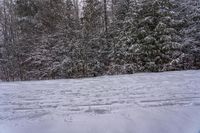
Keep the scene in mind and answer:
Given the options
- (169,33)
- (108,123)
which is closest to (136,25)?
(169,33)

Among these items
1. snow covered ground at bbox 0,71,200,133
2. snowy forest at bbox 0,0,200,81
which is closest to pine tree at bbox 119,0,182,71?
snowy forest at bbox 0,0,200,81

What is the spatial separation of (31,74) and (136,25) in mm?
4867

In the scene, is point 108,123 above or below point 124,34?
below

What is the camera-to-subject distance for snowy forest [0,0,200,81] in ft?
28.7

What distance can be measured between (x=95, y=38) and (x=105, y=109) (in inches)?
267

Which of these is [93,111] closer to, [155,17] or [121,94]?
[121,94]

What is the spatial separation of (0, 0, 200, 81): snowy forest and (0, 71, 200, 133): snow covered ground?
12.7 ft

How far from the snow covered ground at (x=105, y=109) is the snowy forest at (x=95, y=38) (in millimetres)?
3872

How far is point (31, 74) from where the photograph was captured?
1051 centimetres

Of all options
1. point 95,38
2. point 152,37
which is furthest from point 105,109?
point 95,38

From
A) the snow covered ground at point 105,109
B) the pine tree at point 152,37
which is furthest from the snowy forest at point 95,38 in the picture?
the snow covered ground at point 105,109

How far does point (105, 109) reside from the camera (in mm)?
3381

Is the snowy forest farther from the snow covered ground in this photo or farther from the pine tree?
the snow covered ground

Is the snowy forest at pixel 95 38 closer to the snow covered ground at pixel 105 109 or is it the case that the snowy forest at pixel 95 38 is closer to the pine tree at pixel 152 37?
the pine tree at pixel 152 37
